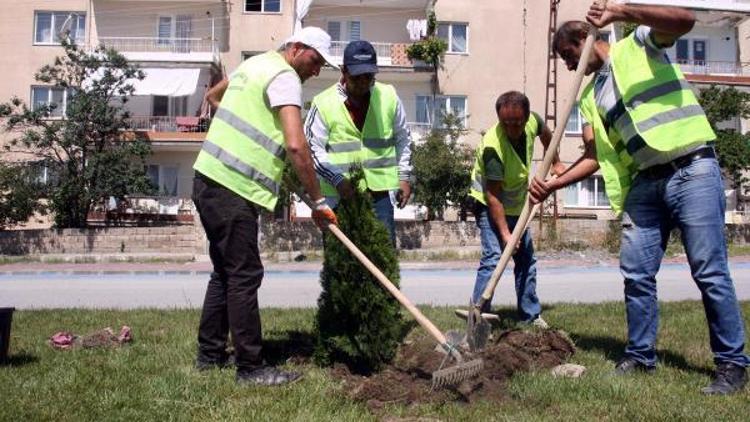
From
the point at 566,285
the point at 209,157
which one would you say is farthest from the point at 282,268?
the point at 209,157

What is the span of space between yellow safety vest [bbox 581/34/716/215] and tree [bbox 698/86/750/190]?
79.9 feet

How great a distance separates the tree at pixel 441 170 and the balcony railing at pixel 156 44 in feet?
41.3

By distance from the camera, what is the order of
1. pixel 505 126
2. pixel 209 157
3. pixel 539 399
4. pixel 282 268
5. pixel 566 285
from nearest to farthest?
pixel 539 399, pixel 209 157, pixel 505 126, pixel 566 285, pixel 282 268

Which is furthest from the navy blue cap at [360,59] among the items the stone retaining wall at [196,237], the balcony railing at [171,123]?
the balcony railing at [171,123]

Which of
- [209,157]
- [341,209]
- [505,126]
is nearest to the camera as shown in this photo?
[209,157]

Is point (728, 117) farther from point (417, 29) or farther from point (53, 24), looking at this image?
point (53, 24)

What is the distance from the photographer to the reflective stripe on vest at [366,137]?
5.74m

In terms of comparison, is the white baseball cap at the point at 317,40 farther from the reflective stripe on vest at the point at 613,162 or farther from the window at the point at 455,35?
the window at the point at 455,35

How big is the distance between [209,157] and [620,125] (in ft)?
9.10

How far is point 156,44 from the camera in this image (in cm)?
3194

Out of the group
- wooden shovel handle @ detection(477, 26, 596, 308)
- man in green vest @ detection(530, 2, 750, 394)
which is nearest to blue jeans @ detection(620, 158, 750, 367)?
man in green vest @ detection(530, 2, 750, 394)

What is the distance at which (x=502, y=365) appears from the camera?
4.58m

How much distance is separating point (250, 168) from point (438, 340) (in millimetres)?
1682

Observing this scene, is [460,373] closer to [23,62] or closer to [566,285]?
[566,285]
